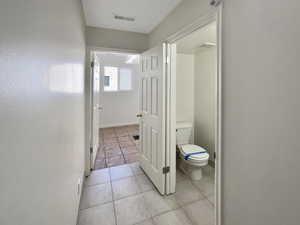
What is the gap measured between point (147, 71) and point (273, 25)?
1.63m

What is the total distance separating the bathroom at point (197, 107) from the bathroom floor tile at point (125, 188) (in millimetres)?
728

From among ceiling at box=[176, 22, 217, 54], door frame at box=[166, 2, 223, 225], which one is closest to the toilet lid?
door frame at box=[166, 2, 223, 225]

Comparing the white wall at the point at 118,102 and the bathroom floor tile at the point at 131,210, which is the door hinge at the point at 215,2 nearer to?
the bathroom floor tile at the point at 131,210

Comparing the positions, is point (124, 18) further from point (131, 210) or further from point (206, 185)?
point (206, 185)

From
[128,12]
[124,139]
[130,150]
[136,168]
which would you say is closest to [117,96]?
[124,139]

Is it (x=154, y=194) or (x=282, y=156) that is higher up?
(x=282, y=156)

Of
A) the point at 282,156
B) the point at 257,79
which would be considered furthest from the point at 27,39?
the point at 282,156

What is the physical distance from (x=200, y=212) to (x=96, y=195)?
1.30 m

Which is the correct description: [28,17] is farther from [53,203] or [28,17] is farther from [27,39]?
[53,203]

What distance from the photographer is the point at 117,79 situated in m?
5.41

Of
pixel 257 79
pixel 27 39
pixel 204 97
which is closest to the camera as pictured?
pixel 27 39

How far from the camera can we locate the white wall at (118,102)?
5.19 metres

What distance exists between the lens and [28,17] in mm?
512

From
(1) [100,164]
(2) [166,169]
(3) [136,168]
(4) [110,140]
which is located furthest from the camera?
(4) [110,140]
